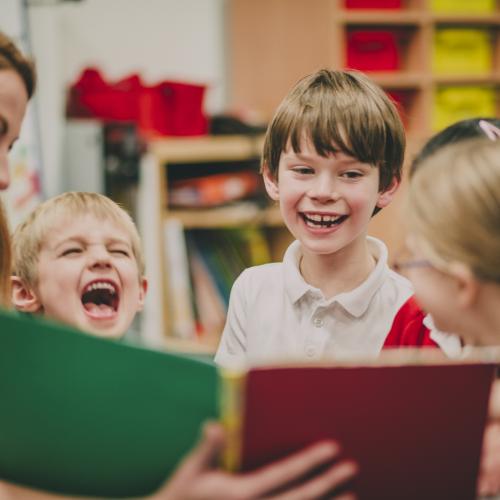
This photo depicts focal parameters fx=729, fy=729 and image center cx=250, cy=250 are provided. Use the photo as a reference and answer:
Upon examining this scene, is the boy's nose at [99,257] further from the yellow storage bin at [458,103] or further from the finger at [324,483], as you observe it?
the yellow storage bin at [458,103]

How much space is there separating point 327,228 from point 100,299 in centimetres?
43

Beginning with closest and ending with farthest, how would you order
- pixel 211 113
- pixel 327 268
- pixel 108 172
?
1. pixel 327 268
2. pixel 108 172
3. pixel 211 113

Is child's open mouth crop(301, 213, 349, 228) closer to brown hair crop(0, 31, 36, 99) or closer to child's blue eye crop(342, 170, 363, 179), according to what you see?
child's blue eye crop(342, 170, 363, 179)

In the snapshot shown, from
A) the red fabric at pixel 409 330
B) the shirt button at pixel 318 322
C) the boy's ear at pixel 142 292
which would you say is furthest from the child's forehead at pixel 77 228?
the red fabric at pixel 409 330

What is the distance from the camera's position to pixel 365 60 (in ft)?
10.4

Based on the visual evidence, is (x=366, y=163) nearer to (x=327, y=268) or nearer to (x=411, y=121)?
(x=327, y=268)

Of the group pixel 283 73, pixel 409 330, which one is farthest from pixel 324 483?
pixel 283 73

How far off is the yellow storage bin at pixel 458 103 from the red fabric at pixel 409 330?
2242 mm

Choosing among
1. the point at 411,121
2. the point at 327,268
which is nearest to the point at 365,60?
the point at 411,121

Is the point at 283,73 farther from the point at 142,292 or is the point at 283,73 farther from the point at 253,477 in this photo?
the point at 253,477

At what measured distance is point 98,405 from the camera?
2.23 feet

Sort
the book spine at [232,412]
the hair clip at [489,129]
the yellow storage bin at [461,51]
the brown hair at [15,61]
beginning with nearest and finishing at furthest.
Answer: the book spine at [232,412], the brown hair at [15,61], the hair clip at [489,129], the yellow storage bin at [461,51]

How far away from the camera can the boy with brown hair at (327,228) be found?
1.15 m

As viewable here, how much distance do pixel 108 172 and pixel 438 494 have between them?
90.3 inches
